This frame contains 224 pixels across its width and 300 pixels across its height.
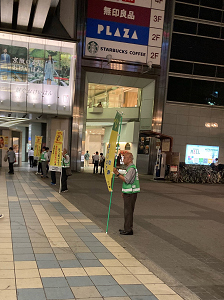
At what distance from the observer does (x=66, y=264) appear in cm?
436

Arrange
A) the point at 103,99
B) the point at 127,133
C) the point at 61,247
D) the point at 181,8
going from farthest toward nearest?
the point at 103,99 < the point at 127,133 < the point at 181,8 < the point at 61,247

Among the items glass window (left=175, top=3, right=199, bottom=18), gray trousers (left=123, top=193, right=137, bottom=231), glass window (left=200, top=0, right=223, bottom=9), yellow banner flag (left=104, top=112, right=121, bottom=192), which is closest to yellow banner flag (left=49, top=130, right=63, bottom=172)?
yellow banner flag (left=104, top=112, right=121, bottom=192)

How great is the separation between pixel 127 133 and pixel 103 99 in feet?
13.6

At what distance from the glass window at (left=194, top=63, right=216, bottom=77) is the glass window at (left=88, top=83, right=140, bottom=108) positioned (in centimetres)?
479

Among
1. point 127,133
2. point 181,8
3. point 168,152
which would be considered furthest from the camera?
point 127,133

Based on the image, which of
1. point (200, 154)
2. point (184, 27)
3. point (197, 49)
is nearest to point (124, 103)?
point (197, 49)

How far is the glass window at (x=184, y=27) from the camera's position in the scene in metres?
22.3

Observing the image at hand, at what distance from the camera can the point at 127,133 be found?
24.8 metres

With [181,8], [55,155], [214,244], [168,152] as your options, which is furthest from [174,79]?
[214,244]

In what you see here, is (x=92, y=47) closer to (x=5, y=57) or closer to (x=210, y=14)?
(x=5, y=57)

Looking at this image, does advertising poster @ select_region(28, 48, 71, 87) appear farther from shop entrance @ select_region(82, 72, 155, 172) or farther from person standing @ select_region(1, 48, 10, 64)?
shop entrance @ select_region(82, 72, 155, 172)

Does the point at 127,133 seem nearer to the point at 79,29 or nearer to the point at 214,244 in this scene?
the point at 79,29

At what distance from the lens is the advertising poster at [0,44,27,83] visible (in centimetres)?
1883

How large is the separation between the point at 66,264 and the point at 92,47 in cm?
1805
